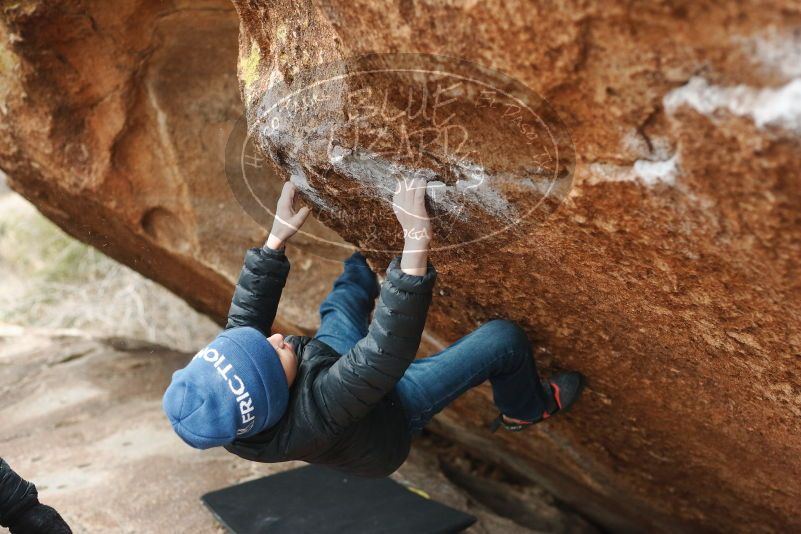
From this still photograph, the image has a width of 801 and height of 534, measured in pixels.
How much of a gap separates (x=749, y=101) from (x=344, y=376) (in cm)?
113

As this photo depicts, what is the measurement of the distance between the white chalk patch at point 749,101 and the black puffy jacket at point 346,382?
2.51ft

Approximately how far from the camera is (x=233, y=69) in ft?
9.91

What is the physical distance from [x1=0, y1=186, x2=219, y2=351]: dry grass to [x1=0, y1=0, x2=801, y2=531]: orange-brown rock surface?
8.09 feet

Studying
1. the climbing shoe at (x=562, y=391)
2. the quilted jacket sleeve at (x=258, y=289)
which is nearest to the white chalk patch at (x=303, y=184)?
the quilted jacket sleeve at (x=258, y=289)

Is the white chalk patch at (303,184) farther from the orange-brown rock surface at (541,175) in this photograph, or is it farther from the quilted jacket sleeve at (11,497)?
the quilted jacket sleeve at (11,497)

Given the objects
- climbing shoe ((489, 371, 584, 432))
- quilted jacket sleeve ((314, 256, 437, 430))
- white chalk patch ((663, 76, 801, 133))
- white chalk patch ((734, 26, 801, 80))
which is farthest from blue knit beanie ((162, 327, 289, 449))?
white chalk patch ((734, 26, 801, 80))

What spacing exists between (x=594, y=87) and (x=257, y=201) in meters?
1.64

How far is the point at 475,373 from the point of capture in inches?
92.7

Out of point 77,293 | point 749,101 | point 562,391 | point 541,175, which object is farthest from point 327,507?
point 77,293

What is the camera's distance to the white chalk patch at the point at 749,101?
3.91 feet

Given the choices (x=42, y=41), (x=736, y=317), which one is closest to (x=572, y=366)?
(x=736, y=317)

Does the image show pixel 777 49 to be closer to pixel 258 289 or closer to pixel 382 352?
pixel 382 352

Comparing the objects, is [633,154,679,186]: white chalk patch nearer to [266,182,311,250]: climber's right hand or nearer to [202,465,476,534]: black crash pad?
[266,182,311,250]: climber's right hand

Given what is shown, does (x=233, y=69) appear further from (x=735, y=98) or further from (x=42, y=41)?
(x=735, y=98)
